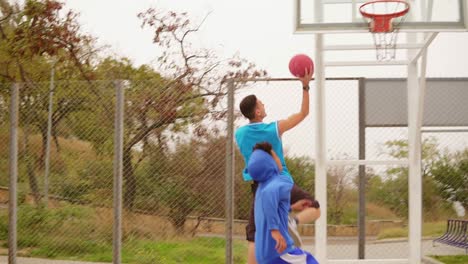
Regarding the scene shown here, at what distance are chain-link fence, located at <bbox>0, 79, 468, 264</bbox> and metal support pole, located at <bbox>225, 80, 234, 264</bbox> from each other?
2.6 inches

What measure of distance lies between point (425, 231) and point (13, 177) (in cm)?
475

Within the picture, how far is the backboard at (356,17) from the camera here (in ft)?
19.6

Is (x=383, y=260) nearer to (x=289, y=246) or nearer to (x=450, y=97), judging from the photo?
(x=450, y=97)

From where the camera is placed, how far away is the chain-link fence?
23.5 ft

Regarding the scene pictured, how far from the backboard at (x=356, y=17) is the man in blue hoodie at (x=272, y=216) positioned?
2289 mm

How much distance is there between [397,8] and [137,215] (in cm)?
346

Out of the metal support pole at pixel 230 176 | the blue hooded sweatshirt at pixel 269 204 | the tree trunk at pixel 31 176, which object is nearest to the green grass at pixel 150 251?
the metal support pole at pixel 230 176

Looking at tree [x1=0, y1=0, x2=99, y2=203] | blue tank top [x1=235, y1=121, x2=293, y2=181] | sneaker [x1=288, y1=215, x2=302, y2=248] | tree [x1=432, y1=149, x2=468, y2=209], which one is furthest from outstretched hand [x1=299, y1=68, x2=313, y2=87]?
tree [x1=0, y1=0, x2=99, y2=203]

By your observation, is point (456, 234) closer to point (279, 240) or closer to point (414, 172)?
point (414, 172)

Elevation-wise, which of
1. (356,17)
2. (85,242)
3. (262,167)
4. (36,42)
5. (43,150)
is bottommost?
(85,242)

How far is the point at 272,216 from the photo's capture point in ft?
12.7

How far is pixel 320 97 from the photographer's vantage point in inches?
255

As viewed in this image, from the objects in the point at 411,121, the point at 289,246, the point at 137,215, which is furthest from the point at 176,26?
the point at 289,246

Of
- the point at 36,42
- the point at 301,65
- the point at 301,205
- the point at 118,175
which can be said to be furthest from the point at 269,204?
the point at 36,42
